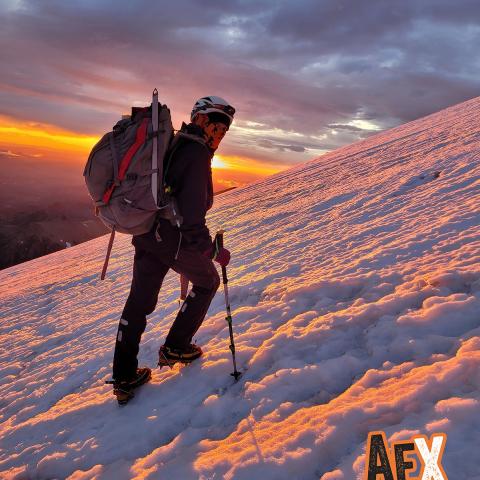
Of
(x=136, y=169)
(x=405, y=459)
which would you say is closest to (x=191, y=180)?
(x=136, y=169)

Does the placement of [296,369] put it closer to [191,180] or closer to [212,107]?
[191,180]

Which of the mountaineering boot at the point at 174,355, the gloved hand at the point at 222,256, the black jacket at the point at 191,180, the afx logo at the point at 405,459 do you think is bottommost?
the mountaineering boot at the point at 174,355

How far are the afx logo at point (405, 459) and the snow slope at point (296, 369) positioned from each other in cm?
5

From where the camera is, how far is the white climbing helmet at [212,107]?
3854 mm

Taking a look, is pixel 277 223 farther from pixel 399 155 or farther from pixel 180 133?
pixel 180 133

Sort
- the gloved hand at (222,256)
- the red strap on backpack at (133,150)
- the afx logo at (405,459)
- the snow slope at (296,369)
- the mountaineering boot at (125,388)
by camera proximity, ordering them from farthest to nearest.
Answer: the mountaineering boot at (125,388) → the gloved hand at (222,256) → the red strap on backpack at (133,150) → the snow slope at (296,369) → the afx logo at (405,459)

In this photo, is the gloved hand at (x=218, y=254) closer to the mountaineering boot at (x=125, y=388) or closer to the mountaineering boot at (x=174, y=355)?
the mountaineering boot at (x=174, y=355)

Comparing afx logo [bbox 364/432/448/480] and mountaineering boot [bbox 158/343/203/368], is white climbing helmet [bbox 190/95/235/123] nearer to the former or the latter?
mountaineering boot [bbox 158/343/203/368]

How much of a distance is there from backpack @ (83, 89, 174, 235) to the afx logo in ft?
8.37

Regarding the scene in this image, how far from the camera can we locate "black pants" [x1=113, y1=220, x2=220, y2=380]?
3.88 meters

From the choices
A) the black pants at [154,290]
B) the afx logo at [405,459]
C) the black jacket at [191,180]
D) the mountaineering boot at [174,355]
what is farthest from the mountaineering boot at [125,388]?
the afx logo at [405,459]

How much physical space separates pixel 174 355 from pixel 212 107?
2687mm

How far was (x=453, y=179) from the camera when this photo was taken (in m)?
8.41

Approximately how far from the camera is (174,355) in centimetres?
435
